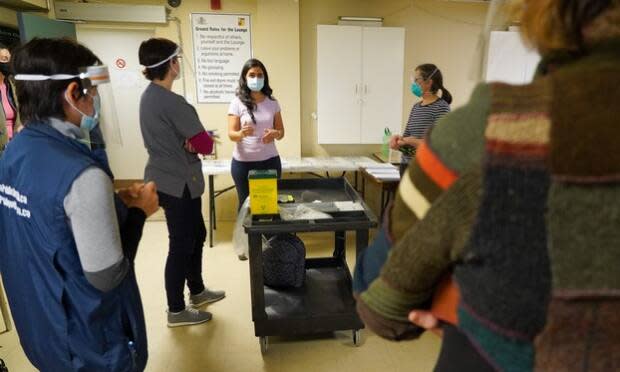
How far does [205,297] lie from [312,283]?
0.69 m

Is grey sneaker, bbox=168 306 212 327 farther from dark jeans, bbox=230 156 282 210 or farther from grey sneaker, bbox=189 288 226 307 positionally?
dark jeans, bbox=230 156 282 210

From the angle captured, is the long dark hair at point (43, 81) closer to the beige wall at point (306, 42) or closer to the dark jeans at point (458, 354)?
the dark jeans at point (458, 354)

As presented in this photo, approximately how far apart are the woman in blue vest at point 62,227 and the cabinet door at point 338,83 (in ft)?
8.89

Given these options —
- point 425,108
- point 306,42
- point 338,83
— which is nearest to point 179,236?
point 425,108

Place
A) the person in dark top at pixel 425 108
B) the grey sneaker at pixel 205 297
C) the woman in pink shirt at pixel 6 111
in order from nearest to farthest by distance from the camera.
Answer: the grey sneaker at pixel 205 297 < the person in dark top at pixel 425 108 < the woman in pink shirt at pixel 6 111

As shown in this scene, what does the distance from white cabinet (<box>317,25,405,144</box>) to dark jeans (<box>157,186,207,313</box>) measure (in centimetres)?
198

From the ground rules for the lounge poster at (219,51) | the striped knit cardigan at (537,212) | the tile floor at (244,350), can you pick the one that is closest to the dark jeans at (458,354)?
the striped knit cardigan at (537,212)

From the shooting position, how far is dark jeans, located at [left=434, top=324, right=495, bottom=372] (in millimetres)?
575

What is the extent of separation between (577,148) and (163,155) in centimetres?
177

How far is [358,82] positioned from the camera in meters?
3.64

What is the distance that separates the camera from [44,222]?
0.92 m

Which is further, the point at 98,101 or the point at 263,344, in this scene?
the point at 263,344

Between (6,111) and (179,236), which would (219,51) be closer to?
(6,111)

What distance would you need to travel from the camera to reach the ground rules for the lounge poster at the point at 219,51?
352 cm
